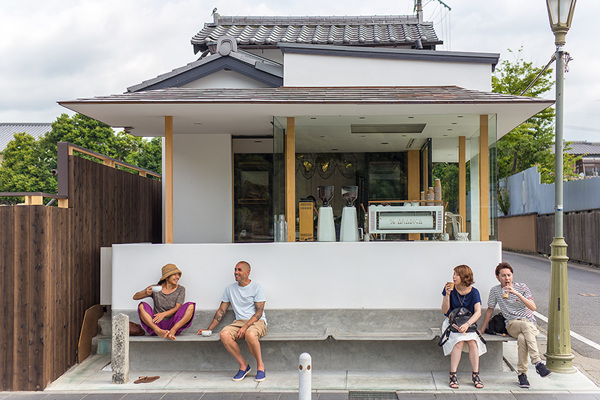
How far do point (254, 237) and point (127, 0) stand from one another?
557 centimetres

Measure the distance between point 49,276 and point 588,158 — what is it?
167 feet

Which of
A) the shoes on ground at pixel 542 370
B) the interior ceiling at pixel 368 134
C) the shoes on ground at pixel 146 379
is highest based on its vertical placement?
the interior ceiling at pixel 368 134

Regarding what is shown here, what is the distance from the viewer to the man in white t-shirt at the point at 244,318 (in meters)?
6.93

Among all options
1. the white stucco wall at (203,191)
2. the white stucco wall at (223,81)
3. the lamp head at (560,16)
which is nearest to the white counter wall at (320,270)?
the lamp head at (560,16)

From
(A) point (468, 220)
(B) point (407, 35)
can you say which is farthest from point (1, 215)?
(B) point (407, 35)

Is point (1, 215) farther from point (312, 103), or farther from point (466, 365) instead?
point (466, 365)

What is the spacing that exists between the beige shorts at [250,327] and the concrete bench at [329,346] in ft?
0.54

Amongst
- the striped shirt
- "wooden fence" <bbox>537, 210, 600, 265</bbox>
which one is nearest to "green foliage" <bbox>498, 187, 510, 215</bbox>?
"wooden fence" <bbox>537, 210, 600, 265</bbox>

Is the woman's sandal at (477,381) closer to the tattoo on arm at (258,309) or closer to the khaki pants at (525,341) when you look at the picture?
the khaki pants at (525,341)

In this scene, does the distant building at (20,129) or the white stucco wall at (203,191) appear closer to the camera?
the white stucco wall at (203,191)

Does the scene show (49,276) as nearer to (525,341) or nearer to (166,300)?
(166,300)

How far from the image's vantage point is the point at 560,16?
279 inches

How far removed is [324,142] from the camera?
8625 mm

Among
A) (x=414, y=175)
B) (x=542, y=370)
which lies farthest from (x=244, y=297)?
(x=542, y=370)
